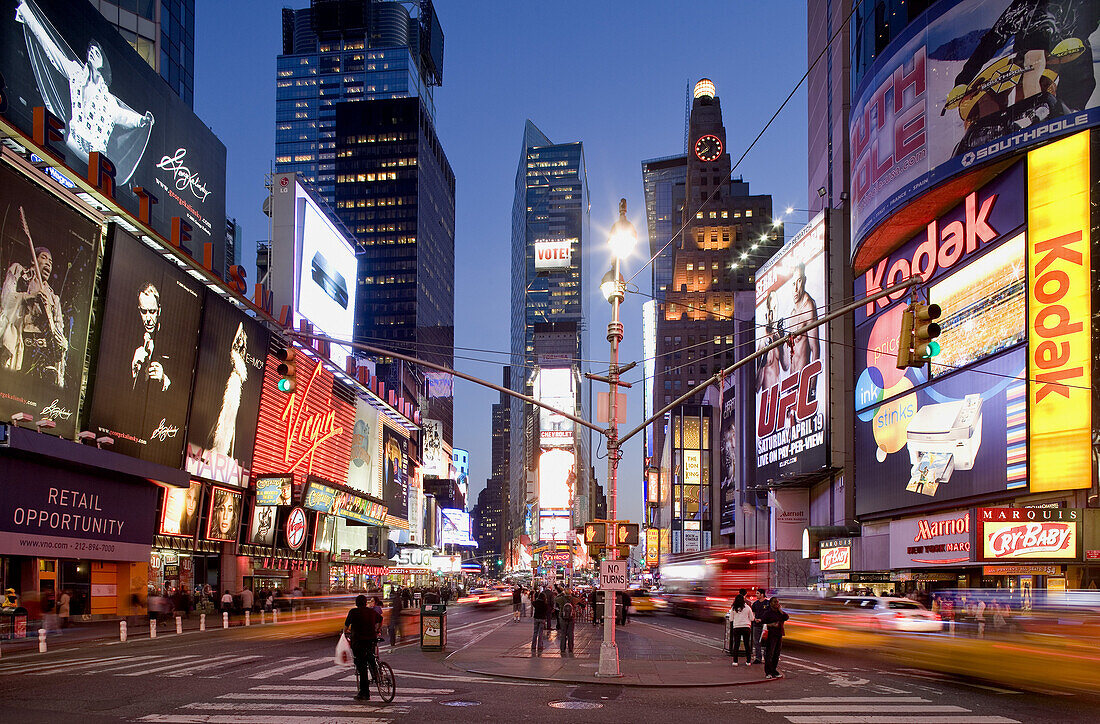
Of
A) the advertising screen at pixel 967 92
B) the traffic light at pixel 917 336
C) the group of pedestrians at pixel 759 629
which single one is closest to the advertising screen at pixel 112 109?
the group of pedestrians at pixel 759 629

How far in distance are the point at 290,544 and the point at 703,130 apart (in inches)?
5813

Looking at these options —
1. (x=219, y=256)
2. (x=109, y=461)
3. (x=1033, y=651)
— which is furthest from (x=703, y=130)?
(x=1033, y=651)

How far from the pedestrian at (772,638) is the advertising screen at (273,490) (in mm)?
41856

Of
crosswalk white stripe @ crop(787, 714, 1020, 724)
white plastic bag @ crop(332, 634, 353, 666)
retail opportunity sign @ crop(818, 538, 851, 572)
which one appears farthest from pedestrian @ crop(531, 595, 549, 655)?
retail opportunity sign @ crop(818, 538, 851, 572)

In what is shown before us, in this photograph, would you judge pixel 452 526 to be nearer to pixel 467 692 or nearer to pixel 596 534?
pixel 596 534

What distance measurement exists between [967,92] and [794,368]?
2958cm

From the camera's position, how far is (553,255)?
94.9 m

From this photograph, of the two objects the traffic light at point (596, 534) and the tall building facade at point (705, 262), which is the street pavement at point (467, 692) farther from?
the tall building facade at point (705, 262)

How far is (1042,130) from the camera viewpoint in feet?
145

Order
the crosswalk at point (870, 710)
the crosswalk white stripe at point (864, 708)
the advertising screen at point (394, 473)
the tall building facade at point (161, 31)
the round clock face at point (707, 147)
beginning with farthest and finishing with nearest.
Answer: the round clock face at point (707, 147) → the advertising screen at point (394, 473) → the tall building facade at point (161, 31) → the crosswalk white stripe at point (864, 708) → the crosswalk at point (870, 710)

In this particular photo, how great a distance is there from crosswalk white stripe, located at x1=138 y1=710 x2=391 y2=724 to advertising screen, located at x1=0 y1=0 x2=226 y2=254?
27184 mm

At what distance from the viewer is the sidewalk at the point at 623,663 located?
20.3m

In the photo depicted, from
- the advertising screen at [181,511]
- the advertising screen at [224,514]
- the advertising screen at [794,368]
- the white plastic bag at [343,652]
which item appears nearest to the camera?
the white plastic bag at [343,652]

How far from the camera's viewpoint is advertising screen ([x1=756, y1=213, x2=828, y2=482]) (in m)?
70.1
